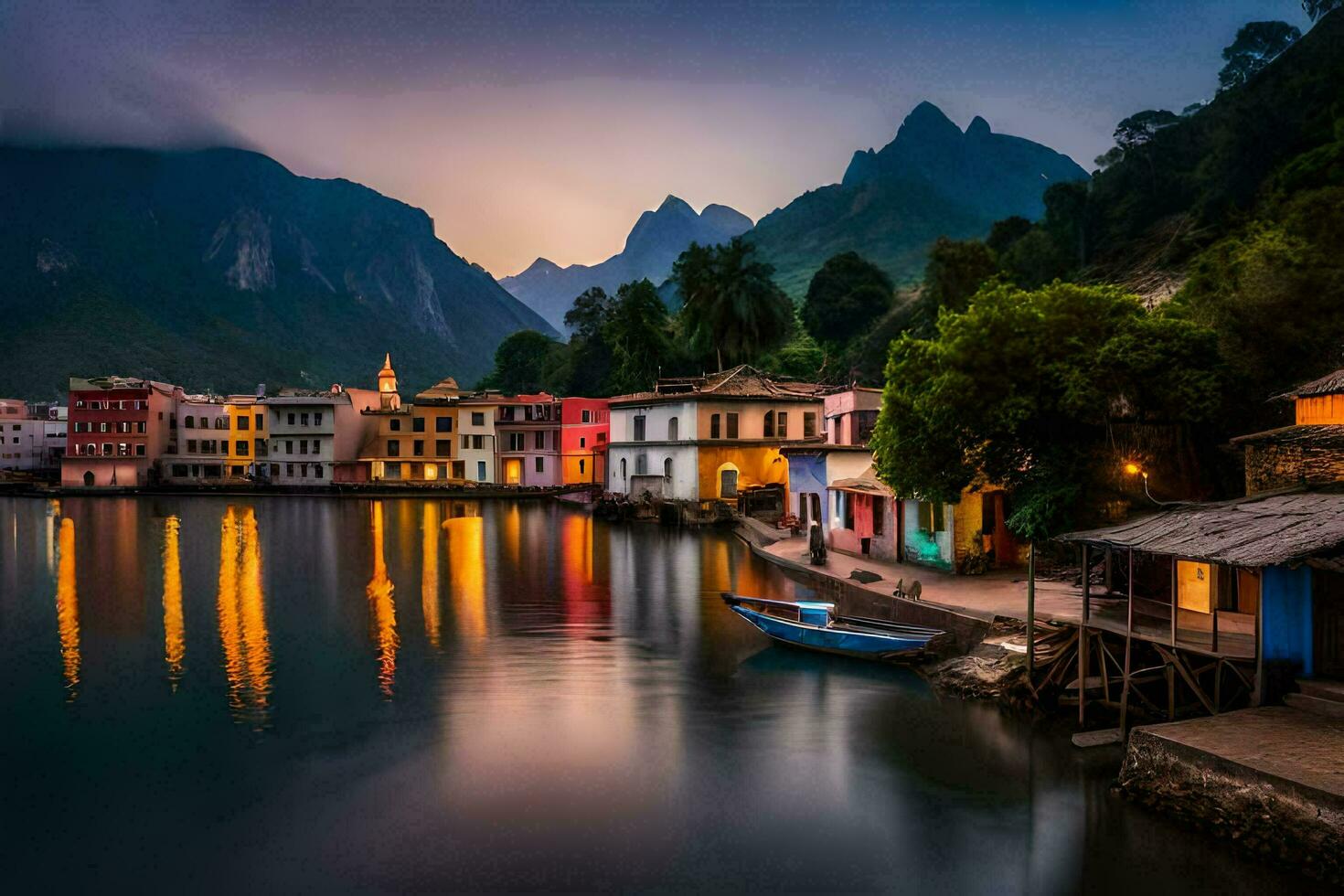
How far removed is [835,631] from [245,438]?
7519 centimetres

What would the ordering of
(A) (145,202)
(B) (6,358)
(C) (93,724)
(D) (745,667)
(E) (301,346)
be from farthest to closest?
(A) (145,202) → (E) (301,346) → (B) (6,358) → (D) (745,667) → (C) (93,724)

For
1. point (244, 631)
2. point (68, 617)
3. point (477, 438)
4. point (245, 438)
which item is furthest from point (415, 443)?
point (244, 631)

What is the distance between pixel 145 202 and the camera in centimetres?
18838

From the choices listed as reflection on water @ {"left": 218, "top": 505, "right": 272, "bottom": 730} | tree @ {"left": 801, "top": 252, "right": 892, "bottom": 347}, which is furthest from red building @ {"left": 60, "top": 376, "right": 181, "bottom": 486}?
tree @ {"left": 801, "top": 252, "right": 892, "bottom": 347}

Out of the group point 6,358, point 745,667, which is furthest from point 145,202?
point 745,667

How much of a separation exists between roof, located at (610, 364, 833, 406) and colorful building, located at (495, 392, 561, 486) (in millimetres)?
14275

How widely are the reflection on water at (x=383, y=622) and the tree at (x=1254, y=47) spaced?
74.0m

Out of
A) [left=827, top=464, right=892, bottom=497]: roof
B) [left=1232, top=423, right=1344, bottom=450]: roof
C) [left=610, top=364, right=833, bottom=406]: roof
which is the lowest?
[left=827, top=464, right=892, bottom=497]: roof

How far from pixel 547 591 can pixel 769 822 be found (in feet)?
62.9

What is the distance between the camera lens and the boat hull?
19.3 m

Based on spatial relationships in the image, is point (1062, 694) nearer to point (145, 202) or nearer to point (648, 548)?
point (648, 548)

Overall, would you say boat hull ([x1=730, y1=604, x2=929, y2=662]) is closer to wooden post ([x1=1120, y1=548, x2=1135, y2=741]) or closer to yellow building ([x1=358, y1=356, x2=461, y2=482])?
wooden post ([x1=1120, y1=548, x2=1135, y2=741])

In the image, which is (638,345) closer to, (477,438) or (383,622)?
(477,438)

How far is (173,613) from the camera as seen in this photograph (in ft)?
90.6
